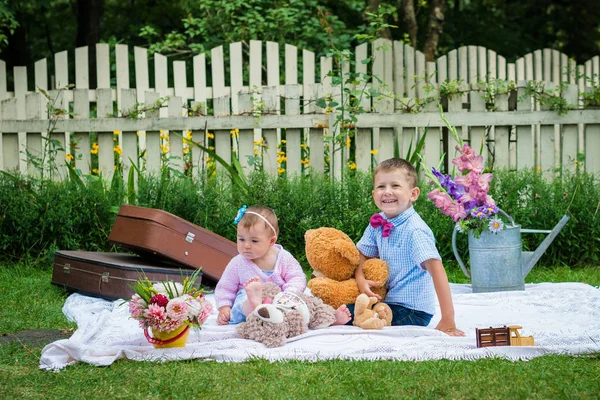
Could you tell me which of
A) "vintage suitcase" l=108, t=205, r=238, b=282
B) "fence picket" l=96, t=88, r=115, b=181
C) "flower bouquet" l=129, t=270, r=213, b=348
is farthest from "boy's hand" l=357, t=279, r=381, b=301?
"fence picket" l=96, t=88, r=115, b=181

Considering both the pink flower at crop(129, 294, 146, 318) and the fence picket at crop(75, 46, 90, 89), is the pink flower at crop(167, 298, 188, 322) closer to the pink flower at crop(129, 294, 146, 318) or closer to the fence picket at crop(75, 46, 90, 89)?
the pink flower at crop(129, 294, 146, 318)

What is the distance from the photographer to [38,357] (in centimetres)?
383

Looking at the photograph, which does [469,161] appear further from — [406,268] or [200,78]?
[200,78]

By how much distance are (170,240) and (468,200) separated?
6.67ft

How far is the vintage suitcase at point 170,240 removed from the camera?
5434 mm

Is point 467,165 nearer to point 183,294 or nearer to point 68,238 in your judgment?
point 183,294

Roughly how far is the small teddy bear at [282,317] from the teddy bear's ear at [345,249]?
285mm

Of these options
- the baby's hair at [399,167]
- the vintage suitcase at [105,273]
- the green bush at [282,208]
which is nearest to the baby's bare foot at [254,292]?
the baby's hair at [399,167]

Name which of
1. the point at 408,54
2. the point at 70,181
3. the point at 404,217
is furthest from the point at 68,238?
the point at 408,54

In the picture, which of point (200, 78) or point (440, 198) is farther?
point (200, 78)

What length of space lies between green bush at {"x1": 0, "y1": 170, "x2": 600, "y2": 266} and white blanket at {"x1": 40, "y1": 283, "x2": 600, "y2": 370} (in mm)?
1648

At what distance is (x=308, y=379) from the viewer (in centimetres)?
337

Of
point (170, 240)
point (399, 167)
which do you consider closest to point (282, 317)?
point (399, 167)

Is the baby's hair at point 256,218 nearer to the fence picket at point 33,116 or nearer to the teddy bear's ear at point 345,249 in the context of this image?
the teddy bear's ear at point 345,249
